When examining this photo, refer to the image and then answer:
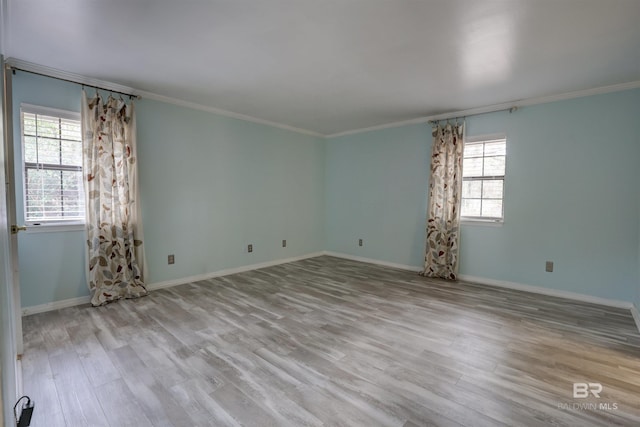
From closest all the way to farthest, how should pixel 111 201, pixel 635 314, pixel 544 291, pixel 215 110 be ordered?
pixel 635 314 → pixel 111 201 → pixel 544 291 → pixel 215 110

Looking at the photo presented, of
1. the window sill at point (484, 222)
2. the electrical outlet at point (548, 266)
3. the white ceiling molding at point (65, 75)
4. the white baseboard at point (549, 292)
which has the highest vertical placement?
the white ceiling molding at point (65, 75)

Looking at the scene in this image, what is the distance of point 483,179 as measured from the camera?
13.8 feet

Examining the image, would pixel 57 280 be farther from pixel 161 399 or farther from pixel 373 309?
pixel 373 309

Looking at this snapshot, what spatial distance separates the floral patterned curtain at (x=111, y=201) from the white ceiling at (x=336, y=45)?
0.42 meters

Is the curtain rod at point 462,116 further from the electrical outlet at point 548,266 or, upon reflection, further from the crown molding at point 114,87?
the crown molding at point 114,87

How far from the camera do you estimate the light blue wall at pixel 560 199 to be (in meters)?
3.28

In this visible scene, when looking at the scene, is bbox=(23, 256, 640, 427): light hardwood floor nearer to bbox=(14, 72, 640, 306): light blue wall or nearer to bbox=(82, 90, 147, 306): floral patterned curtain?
bbox=(82, 90, 147, 306): floral patterned curtain

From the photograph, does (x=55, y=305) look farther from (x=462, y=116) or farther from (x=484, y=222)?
(x=462, y=116)

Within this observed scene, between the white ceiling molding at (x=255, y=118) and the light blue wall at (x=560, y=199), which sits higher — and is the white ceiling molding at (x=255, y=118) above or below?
above

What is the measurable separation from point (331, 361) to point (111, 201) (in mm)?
2979

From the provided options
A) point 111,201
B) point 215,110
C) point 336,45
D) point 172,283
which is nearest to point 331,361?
A: point 336,45

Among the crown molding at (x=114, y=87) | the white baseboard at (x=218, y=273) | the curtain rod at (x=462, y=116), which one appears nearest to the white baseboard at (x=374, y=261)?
the white baseboard at (x=218, y=273)

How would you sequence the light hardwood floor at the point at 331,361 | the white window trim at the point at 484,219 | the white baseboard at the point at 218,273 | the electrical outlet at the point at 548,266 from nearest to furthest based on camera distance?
the light hardwood floor at the point at 331,361 → the electrical outlet at the point at 548,266 → the white baseboard at the point at 218,273 → the white window trim at the point at 484,219

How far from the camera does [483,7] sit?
1946 mm
